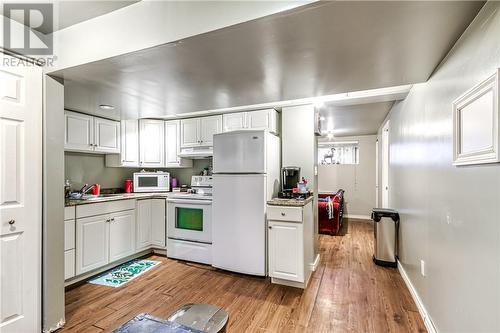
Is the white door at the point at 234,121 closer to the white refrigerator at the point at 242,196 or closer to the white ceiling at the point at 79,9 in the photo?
the white refrigerator at the point at 242,196

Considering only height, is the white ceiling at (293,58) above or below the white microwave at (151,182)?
above

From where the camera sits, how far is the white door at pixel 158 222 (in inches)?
142

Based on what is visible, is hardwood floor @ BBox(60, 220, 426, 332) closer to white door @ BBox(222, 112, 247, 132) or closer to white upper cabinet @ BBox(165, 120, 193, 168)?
white upper cabinet @ BBox(165, 120, 193, 168)

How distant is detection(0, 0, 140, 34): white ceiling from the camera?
1.51 meters

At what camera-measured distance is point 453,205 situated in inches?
60.4

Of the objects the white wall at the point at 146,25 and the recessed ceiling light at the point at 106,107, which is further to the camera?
the recessed ceiling light at the point at 106,107

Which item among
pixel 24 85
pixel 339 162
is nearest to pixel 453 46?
pixel 24 85

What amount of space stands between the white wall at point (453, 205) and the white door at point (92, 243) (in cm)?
343

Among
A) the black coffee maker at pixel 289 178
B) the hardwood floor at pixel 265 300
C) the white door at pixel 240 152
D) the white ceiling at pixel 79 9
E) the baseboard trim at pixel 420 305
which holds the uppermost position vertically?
the white ceiling at pixel 79 9

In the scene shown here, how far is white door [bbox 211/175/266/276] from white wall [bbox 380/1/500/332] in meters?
1.58

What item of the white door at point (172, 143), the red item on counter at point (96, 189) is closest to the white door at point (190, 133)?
the white door at point (172, 143)

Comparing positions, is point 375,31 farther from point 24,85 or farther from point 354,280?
point 354,280

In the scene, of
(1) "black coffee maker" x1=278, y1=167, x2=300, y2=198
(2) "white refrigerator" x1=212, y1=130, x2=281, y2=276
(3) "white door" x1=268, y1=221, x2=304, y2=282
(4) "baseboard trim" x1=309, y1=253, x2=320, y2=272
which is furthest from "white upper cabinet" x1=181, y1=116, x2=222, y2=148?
(4) "baseboard trim" x1=309, y1=253, x2=320, y2=272

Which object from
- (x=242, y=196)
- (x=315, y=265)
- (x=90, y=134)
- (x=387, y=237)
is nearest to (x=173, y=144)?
(x=90, y=134)
